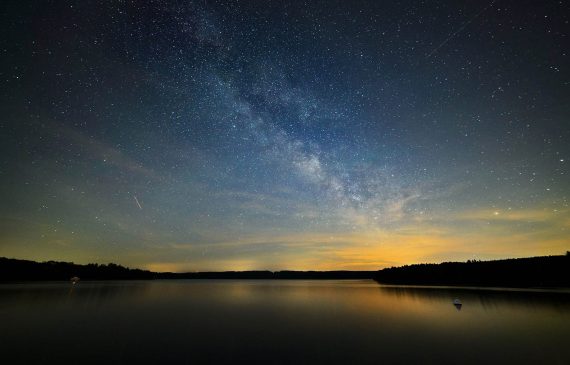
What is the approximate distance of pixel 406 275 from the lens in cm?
14462

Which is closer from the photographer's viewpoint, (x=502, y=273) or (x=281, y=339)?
(x=281, y=339)

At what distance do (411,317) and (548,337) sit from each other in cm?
1370

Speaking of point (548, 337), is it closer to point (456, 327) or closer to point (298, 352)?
point (456, 327)

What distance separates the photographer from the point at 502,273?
319ft

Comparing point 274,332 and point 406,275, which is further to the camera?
point 406,275

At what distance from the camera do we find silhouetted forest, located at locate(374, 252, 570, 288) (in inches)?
3300

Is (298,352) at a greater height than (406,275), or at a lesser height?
lesser

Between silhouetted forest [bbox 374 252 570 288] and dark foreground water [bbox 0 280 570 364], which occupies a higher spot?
silhouetted forest [bbox 374 252 570 288]

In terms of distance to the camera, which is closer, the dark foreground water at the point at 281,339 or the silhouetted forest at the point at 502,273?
the dark foreground water at the point at 281,339

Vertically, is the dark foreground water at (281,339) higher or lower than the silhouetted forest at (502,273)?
lower

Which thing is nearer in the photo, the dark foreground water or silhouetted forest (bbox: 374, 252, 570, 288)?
the dark foreground water

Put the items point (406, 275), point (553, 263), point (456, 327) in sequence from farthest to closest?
1. point (406, 275)
2. point (553, 263)
3. point (456, 327)

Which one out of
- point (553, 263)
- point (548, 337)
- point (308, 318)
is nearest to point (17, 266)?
point (308, 318)

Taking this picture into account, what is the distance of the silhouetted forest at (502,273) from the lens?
83.8 meters
